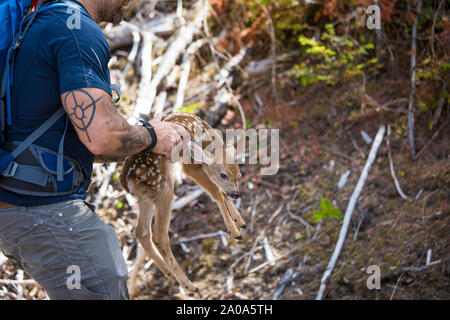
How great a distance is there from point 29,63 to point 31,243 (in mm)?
988

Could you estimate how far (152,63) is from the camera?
7.99 meters

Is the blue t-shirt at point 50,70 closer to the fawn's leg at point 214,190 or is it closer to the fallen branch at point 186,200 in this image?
the fawn's leg at point 214,190

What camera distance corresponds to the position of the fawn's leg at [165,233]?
4410 mm

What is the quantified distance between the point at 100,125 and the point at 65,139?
270mm

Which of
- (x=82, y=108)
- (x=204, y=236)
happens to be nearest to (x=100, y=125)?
(x=82, y=108)

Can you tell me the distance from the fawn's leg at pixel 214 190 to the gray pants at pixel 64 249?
6.04 feet

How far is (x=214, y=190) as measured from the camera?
15.3 feet

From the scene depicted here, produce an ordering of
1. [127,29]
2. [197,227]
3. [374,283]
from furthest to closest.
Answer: [127,29], [197,227], [374,283]

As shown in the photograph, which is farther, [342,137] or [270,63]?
[270,63]

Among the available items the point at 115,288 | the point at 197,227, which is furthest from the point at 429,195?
the point at 115,288
